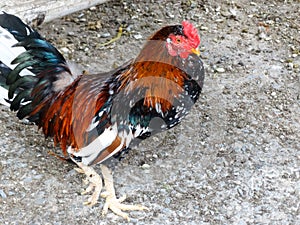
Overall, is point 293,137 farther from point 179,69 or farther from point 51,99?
point 51,99

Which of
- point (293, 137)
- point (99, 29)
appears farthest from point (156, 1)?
point (293, 137)

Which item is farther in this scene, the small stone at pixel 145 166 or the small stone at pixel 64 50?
the small stone at pixel 64 50

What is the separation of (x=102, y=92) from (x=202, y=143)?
910 mm

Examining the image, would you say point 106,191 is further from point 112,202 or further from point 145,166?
point 145,166

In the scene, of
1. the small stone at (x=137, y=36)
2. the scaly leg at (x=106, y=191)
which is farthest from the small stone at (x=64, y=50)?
the scaly leg at (x=106, y=191)

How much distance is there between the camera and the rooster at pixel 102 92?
338cm

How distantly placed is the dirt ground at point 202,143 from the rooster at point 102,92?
0.24 meters

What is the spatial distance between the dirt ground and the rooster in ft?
0.80

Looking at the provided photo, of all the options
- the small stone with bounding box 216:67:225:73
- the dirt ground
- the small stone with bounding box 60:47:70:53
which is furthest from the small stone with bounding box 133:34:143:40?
the small stone with bounding box 216:67:225:73

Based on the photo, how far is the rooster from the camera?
338cm

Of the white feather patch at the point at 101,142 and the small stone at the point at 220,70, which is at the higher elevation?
the white feather patch at the point at 101,142

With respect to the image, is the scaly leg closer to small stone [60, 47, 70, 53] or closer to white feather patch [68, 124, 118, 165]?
white feather patch [68, 124, 118, 165]

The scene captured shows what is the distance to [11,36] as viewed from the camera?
3.45 meters

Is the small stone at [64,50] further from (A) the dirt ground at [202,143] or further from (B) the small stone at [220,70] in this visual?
(B) the small stone at [220,70]
